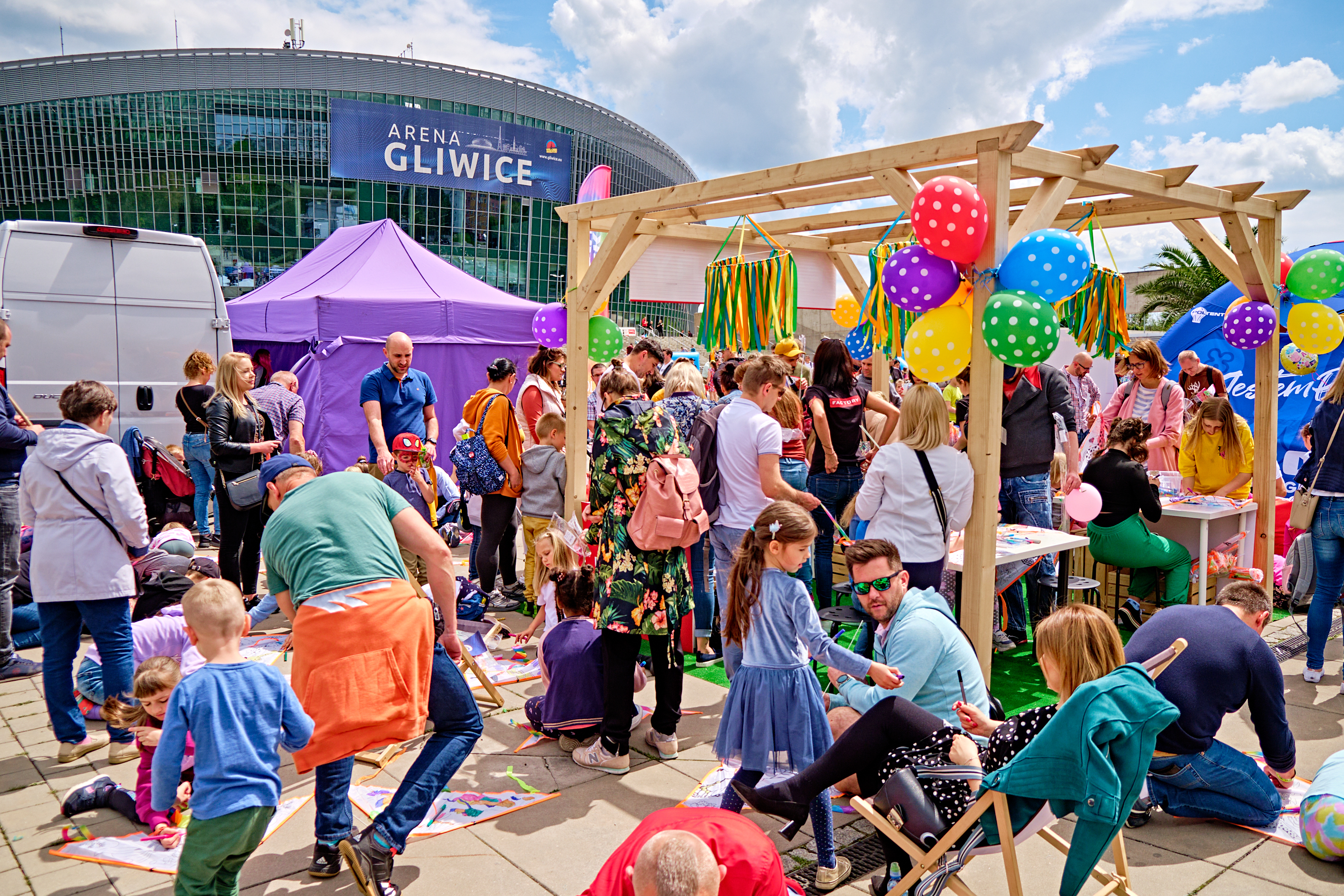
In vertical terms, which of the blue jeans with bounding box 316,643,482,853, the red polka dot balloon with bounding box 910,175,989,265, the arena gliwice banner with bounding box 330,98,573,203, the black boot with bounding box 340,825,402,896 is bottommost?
the black boot with bounding box 340,825,402,896

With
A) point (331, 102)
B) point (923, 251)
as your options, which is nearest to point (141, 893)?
point (923, 251)

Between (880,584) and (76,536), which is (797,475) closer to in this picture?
(880,584)

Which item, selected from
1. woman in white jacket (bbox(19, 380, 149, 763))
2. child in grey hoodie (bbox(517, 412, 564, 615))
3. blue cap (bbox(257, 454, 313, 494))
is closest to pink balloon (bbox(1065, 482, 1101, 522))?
child in grey hoodie (bbox(517, 412, 564, 615))

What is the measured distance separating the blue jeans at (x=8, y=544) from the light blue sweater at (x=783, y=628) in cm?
405

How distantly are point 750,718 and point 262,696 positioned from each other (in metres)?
1.54

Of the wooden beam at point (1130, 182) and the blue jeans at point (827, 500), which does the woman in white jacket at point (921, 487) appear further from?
the blue jeans at point (827, 500)

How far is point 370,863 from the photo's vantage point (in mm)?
2691

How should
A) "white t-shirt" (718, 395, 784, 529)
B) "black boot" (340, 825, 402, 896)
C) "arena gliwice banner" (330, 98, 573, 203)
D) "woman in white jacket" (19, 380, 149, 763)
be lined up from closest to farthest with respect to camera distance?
"black boot" (340, 825, 402, 896) < "woman in white jacket" (19, 380, 149, 763) < "white t-shirt" (718, 395, 784, 529) < "arena gliwice banner" (330, 98, 573, 203)

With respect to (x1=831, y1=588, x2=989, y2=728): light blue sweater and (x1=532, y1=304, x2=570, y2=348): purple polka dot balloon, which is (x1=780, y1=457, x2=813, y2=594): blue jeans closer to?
(x1=831, y1=588, x2=989, y2=728): light blue sweater

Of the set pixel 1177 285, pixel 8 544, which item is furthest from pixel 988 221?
pixel 1177 285

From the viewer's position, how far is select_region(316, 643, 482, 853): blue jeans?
9.08ft

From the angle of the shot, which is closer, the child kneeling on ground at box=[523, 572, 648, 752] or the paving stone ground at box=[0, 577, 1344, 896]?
the paving stone ground at box=[0, 577, 1344, 896]

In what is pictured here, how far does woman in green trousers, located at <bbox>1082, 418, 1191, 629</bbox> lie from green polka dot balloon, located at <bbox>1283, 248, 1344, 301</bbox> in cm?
162

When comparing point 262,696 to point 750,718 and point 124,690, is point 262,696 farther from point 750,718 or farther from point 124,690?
point 124,690
